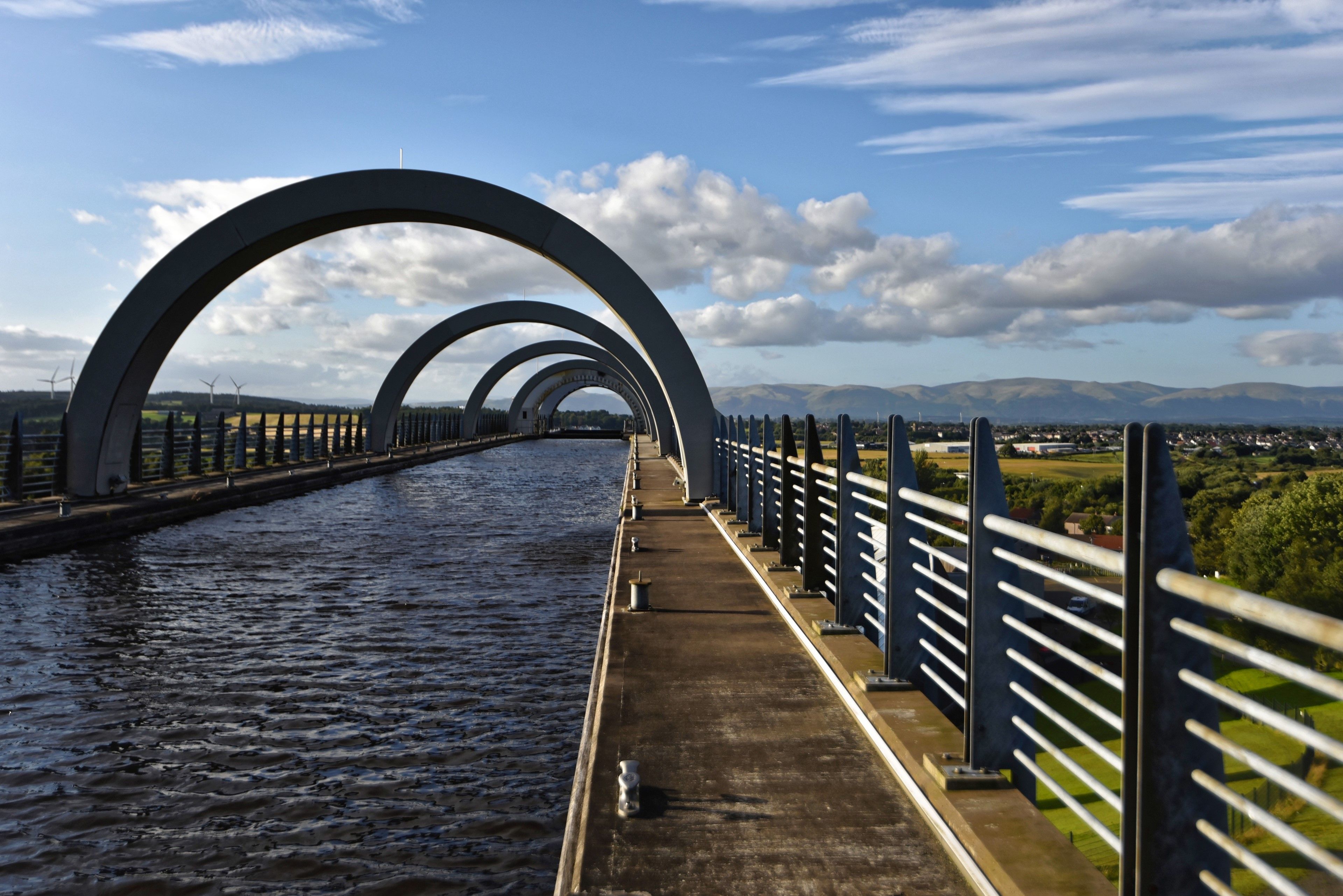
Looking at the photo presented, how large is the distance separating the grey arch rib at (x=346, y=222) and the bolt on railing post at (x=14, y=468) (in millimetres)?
Answer: 782

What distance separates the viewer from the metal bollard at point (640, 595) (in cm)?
607

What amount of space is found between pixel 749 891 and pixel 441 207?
44.0 ft

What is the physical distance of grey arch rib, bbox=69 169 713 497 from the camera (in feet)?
44.8

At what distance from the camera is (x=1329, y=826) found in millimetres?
20375

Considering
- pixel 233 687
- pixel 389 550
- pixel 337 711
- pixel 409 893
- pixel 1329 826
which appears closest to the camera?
pixel 409 893

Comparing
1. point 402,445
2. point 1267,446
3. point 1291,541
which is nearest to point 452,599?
point 402,445

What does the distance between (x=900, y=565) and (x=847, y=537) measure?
105 centimetres

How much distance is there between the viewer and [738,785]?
126 inches

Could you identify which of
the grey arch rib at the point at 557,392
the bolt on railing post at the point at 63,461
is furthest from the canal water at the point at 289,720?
the grey arch rib at the point at 557,392

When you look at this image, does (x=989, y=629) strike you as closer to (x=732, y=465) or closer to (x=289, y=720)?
(x=289, y=720)

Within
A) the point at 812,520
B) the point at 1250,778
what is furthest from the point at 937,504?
the point at 1250,778

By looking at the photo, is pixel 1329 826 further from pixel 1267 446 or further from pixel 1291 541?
pixel 1291 541

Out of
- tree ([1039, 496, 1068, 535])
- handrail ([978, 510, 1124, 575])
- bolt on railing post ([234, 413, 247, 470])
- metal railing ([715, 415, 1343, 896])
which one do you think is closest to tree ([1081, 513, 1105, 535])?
tree ([1039, 496, 1068, 535])

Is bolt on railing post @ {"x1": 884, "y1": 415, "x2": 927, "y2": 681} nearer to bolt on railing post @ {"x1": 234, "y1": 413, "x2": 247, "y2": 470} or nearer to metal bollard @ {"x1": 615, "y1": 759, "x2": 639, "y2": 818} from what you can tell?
metal bollard @ {"x1": 615, "y1": 759, "x2": 639, "y2": 818}
